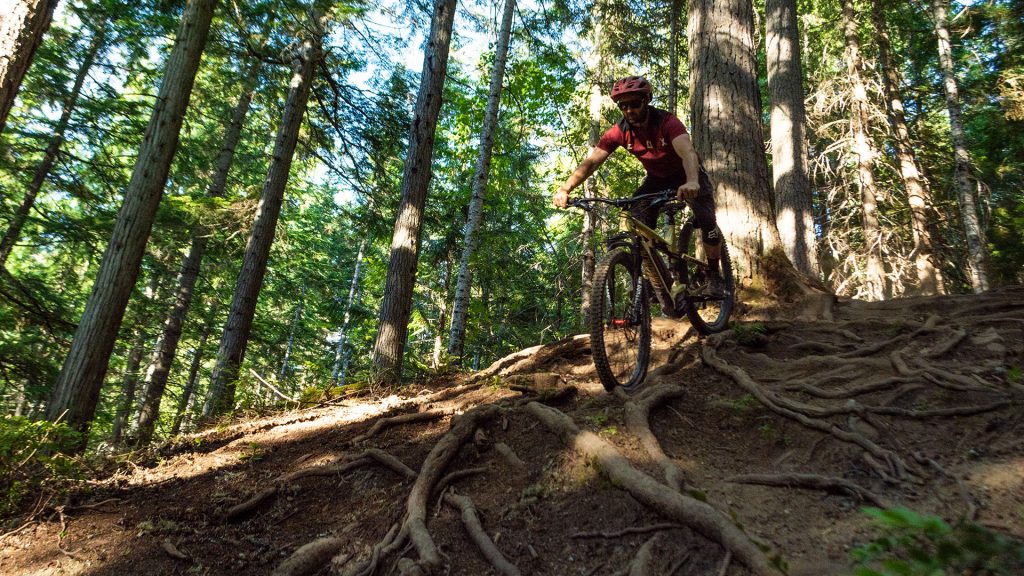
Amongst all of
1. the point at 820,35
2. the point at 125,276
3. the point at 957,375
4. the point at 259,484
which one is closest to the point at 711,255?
the point at 957,375

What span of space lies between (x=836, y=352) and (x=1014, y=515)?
234 centimetres

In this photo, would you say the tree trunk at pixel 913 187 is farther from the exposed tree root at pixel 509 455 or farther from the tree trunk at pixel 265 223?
the tree trunk at pixel 265 223

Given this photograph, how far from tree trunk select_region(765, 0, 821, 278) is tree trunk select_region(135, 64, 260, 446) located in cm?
1065

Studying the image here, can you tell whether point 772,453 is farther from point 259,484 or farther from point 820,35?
point 820,35

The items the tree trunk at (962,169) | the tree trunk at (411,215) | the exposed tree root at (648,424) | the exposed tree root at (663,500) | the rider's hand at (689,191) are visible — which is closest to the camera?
the exposed tree root at (663,500)

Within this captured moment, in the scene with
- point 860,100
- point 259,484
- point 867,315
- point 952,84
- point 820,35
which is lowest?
point 259,484

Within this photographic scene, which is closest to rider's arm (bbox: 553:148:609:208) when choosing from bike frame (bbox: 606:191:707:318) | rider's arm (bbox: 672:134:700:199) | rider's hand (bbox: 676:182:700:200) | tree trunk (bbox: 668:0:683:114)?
bike frame (bbox: 606:191:707:318)

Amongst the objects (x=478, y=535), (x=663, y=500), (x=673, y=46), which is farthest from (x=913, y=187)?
(x=478, y=535)

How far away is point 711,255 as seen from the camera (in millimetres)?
5137

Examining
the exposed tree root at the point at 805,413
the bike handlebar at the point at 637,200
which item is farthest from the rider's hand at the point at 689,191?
the exposed tree root at the point at 805,413

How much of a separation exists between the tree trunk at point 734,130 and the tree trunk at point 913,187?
843cm

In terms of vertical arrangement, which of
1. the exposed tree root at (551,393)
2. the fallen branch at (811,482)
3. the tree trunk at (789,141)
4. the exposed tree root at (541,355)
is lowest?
the fallen branch at (811,482)

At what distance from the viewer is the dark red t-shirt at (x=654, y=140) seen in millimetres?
4398

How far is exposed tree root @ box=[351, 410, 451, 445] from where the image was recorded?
177 inches
